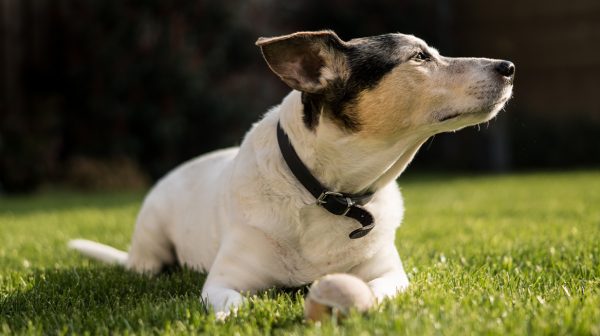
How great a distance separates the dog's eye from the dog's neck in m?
0.38

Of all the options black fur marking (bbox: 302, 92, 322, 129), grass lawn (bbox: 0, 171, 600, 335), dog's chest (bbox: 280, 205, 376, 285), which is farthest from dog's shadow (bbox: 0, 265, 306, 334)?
black fur marking (bbox: 302, 92, 322, 129)

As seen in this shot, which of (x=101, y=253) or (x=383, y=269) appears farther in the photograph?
(x=101, y=253)

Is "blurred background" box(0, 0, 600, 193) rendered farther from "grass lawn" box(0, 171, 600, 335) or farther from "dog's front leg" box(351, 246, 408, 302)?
"dog's front leg" box(351, 246, 408, 302)

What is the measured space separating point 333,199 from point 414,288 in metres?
0.54

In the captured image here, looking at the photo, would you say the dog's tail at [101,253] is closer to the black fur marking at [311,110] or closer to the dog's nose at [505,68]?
the black fur marking at [311,110]

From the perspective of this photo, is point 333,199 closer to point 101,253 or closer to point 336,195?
point 336,195

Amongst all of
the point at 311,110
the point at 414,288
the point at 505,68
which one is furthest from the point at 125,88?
the point at 414,288

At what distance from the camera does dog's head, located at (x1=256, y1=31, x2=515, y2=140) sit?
3246 mm

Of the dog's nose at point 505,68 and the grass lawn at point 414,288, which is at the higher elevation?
the dog's nose at point 505,68

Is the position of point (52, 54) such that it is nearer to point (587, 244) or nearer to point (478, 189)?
point (478, 189)

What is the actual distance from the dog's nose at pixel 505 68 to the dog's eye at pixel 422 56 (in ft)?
1.07

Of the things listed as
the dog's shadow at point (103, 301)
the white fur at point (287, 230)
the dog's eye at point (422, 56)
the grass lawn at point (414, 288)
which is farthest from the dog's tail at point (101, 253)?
the dog's eye at point (422, 56)

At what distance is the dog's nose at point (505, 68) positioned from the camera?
3.30 meters

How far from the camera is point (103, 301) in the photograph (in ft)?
10.9
